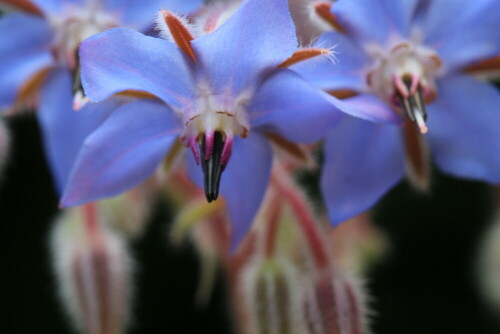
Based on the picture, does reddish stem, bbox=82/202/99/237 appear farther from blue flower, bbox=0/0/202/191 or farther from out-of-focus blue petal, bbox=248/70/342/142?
out-of-focus blue petal, bbox=248/70/342/142

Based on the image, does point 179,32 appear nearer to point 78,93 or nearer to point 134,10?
point 78,93

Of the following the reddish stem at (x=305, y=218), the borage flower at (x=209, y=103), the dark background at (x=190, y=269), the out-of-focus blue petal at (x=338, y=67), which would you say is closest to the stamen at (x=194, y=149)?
the borage flower at (x=209, y=103)

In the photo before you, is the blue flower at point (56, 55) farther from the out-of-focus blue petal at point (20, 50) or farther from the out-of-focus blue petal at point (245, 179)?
the out-of-focus blue petal at point (245, 179)

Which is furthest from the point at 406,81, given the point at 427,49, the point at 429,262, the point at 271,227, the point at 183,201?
the point at 429,262

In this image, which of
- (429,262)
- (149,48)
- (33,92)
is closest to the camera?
(149,48)

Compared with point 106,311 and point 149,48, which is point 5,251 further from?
point 149,48

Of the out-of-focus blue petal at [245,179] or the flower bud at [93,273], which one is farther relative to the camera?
the flower bud at [93,273]

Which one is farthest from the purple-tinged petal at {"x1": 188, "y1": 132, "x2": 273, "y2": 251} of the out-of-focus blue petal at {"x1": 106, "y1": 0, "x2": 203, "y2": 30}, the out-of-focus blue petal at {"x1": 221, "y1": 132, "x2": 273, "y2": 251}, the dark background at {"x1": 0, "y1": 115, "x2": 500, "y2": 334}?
the dark background at {"x1": 0, "y1": 115, "x2": 500, "y2": 334}
